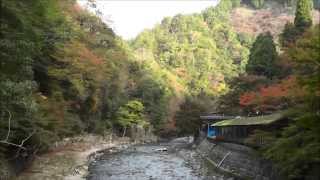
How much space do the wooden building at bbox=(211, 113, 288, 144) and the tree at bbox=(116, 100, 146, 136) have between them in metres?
29.4

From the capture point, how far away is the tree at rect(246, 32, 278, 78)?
5338cm

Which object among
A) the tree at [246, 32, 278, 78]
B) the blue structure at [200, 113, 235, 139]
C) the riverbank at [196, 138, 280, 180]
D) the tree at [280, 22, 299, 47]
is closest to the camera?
the riverbank at [196, 138, 280, 180]

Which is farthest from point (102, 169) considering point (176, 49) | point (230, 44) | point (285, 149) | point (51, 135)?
point (230, 44)

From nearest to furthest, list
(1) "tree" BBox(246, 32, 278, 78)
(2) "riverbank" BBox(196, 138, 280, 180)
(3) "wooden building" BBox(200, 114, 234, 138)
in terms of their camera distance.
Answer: (2) "riverbank" BBox(196, 138, 280, 180), (1) "tree" BBox(246, 32, 278, 78), (3) "wooden building" BBox(200, 114, 234, 138)

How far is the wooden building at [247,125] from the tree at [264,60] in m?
8.51

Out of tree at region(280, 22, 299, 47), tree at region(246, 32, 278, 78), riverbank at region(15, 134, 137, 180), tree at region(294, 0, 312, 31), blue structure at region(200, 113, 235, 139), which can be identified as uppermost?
tree at region(294, 0, 312, 31)

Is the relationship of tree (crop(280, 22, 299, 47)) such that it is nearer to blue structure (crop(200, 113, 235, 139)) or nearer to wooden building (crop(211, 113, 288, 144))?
wooden building (crop(211, 113, 288, 144))

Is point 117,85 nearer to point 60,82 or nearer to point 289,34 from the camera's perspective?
point 60,82

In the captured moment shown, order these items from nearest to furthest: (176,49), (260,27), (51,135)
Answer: (51,135)
(176,49)
(260,27)

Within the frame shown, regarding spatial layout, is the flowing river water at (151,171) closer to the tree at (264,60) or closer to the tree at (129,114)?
the tree at (264,60)

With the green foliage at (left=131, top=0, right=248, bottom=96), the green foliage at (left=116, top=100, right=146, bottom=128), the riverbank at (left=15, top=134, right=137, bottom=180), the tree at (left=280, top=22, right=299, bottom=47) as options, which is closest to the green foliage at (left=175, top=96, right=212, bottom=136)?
the green foliage at (left=116, top=100, right=146, bottom=128)

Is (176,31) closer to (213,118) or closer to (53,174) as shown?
(213,118)

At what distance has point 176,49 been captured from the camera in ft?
518

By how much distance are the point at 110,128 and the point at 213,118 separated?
2640 centimetres
